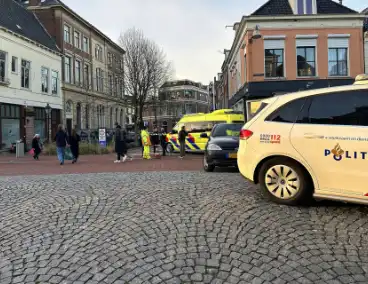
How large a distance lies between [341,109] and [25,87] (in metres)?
29.7

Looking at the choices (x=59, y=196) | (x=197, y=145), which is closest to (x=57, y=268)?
(x=59, y=196)

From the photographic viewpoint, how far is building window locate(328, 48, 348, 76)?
81.8ft

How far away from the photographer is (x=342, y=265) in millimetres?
3238

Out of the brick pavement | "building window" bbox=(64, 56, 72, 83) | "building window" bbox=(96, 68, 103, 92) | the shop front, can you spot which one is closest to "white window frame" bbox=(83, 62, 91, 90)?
"building window" bbox=(96, 68, 103, 92)

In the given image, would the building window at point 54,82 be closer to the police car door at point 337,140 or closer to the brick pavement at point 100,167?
the brick pavement at point 100,167

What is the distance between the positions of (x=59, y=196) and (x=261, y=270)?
14.1 ft

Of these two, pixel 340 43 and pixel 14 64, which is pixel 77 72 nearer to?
pixel 14 64

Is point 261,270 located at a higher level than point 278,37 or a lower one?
lower

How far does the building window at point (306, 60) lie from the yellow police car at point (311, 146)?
21.1 metres

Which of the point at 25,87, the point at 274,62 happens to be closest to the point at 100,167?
the point at 274,62

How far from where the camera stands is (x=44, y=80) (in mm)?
32969

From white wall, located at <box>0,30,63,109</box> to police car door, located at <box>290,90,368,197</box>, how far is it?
2626 centimetres

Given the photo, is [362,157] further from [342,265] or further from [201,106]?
[201,106]

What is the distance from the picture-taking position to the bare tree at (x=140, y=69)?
111 feet
